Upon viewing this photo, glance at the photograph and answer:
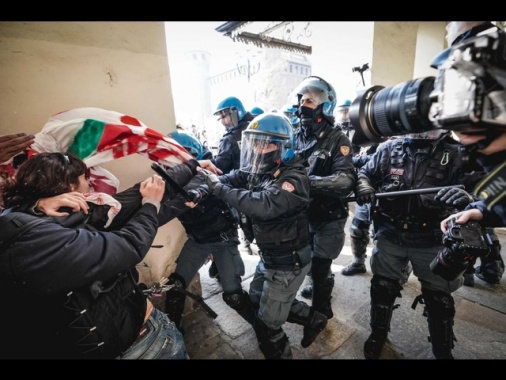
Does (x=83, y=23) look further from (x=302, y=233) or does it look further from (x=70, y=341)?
(x=302, y=233)

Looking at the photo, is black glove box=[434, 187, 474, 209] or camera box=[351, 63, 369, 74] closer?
black glove box=[434, 187, 474, 209]

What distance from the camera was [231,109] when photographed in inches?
172

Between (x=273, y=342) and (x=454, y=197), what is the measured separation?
6.24ft

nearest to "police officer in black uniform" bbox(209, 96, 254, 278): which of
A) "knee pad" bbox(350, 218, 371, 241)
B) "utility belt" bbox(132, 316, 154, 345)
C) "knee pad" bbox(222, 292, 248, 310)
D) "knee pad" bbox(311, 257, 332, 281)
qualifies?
"knee pad" bbox(222, 292, 248, 310)

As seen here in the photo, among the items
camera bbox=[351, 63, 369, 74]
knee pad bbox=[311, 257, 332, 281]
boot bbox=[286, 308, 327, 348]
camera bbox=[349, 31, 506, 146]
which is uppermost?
camera bbox=[351, 63, 369, 74]

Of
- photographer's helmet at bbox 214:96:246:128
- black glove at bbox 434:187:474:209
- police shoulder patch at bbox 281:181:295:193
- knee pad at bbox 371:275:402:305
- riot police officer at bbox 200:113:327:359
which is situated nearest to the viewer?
black glove at bbox 434:187:474:209

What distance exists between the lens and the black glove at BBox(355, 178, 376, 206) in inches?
90.7

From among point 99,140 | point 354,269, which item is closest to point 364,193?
point 354,269

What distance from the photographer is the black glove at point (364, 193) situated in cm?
230

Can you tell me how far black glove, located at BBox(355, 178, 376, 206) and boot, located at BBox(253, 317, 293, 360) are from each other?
144 centimetres

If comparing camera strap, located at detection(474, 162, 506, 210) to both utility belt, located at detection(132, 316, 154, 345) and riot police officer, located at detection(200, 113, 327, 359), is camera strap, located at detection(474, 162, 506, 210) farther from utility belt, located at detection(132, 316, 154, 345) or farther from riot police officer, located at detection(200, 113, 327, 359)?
utility belt, located at detection(132, 316, 154, 345)

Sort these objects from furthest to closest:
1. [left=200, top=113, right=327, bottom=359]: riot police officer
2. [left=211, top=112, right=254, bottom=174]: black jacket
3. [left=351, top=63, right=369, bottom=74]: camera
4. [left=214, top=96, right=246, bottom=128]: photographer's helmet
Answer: [left=351, top=63, right=369, bottom=74]: camera → [left=214, top=96, right=246, bottom=128]: photographer's helmet → [left=211, top=112, right=254, bottom=174]: black jacket → [left=200, top=113, right=327, bottom=359]: riot police officer

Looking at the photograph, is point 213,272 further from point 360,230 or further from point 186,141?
point 360,230

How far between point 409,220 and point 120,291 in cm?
229
